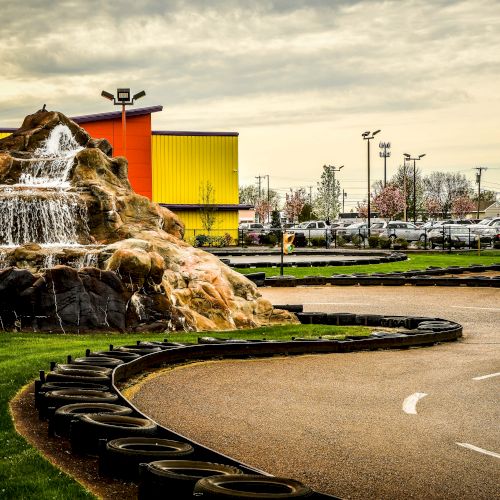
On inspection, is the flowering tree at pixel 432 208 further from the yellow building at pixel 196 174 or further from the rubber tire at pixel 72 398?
the rubber tire at pixel 72 398

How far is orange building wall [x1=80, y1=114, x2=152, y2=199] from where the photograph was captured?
64.2 metres

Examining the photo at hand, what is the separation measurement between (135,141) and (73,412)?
57195 millimetres

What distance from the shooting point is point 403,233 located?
69938mm

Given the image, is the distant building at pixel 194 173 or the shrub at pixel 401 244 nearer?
the shrub at pixel 401 244

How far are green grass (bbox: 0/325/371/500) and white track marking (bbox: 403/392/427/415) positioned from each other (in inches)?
170

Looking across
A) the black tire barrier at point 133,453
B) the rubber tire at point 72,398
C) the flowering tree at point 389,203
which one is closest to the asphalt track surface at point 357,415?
the rubber tire at point 72,398

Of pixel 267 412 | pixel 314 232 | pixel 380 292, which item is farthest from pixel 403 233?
pixel 267 412

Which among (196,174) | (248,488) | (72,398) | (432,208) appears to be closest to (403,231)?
(196,174)

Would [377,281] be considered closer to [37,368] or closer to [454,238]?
[37,368]

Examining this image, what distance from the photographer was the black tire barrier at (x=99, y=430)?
7.16 metres

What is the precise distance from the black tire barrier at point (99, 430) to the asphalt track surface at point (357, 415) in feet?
3.05

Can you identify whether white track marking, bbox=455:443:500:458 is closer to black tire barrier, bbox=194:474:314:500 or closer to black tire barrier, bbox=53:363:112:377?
black tire barrier, bbox=194:474:314:500

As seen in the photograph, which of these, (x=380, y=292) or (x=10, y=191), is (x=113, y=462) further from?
(x=380, y=292)

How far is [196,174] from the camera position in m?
69.1
